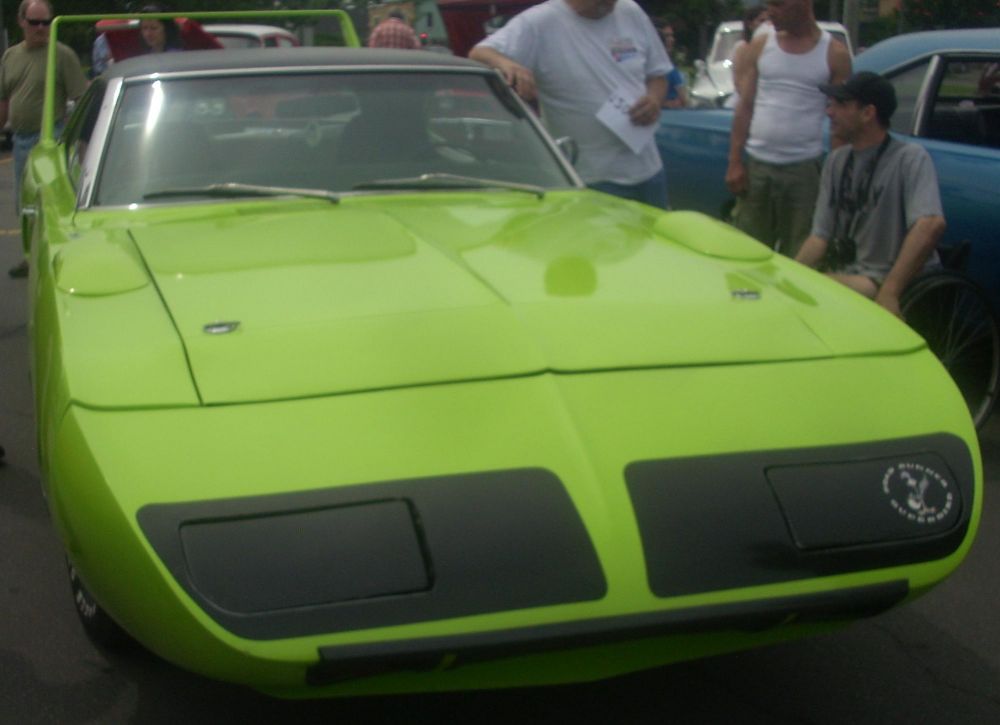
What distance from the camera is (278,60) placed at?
446cm

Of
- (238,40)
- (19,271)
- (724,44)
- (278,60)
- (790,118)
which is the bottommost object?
(724,44)

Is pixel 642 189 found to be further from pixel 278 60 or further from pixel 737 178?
pixel 278 60

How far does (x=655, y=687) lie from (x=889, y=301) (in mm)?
2135

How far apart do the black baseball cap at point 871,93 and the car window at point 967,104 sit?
3.37 feet

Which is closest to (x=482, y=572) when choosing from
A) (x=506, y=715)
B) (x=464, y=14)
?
(x=506, y=715)

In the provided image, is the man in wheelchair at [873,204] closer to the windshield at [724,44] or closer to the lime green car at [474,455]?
the lime green car at [474,455]

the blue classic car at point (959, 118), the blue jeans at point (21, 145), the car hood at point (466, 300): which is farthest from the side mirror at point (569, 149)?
the blue jeans at point (21, 145)

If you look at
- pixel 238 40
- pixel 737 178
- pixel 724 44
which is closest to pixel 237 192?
pixel 737 178

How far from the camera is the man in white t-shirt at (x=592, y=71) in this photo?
5.54m

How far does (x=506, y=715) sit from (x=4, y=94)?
719 centimetres

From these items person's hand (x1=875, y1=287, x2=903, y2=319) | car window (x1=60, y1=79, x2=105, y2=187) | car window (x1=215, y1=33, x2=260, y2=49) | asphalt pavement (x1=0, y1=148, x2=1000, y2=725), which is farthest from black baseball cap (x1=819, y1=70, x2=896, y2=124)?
car window (x1=215, y1=33, x2=260, y2=49)

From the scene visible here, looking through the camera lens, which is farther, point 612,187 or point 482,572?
point 612,187

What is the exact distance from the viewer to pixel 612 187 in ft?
18.4

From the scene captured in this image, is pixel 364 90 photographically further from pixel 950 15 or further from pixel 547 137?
pixel 950 15
